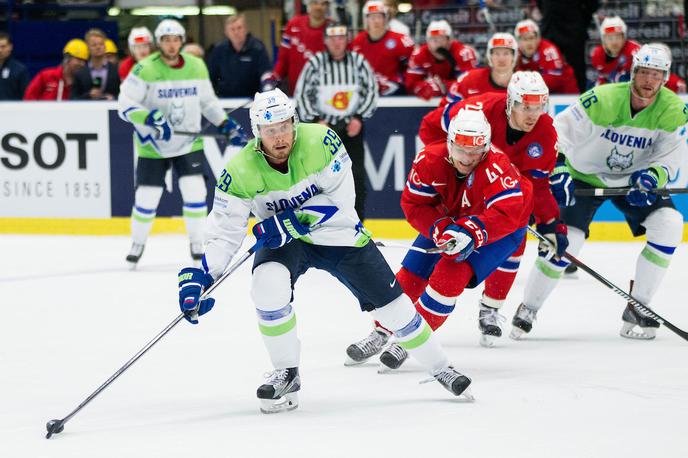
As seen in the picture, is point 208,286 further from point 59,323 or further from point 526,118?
point 59,323

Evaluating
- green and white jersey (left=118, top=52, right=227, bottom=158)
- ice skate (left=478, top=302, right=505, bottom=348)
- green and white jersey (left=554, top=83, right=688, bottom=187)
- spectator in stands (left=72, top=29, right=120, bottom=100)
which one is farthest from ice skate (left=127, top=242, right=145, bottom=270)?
green and white jersey (left=554, top=83, right=688, bottom=187)

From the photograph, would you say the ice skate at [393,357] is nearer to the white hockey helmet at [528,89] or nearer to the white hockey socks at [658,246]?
the white hockey helmet at [528,89]

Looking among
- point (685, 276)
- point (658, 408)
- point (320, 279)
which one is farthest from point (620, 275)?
point (658, 408)

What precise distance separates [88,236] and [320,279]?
2.36 m

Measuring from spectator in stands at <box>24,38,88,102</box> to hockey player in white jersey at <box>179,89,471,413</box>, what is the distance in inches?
204

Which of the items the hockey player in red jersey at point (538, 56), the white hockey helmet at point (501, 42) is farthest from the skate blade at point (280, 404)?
the hockey player in red jersey at point (538, 56)

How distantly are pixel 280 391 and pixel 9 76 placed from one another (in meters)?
A: 5.72

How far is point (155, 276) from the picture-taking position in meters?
6.81

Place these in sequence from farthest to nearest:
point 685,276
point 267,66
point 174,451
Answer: point 267,66
point 685,276
point 174,451

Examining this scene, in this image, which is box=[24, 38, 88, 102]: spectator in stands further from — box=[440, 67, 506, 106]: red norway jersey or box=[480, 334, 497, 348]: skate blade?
box=[480, 334, 497, 348]: skate blade

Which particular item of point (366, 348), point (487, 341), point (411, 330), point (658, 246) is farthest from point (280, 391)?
point (658, 246)

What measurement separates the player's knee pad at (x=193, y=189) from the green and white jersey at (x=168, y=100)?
0.50ft

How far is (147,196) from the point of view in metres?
7.08

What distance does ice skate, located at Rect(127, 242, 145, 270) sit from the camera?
277 inches
